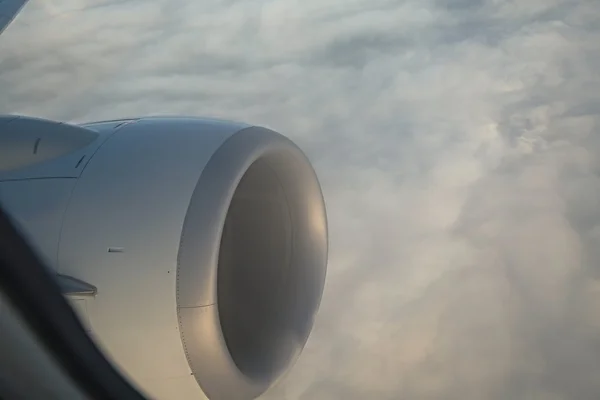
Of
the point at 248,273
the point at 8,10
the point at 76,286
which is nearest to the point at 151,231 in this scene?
the point at 76,286

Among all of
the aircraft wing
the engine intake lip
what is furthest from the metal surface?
the aircraft wing

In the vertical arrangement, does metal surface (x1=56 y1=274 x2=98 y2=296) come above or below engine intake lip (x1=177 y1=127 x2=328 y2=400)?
above

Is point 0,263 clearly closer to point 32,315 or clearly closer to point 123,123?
point 32,315

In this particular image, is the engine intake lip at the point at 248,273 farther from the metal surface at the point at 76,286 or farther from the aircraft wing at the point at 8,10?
the aircraft wing at the point at 8,10

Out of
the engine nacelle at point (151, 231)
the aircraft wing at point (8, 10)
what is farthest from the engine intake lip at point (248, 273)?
the aircraft wing at point (8, 10)

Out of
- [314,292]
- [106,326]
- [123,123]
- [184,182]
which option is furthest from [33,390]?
[314,292]

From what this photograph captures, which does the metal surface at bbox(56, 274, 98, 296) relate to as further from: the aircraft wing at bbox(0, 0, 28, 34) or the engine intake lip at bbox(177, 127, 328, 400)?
the aircraft wing at bbox(0, 0, 28, 34)

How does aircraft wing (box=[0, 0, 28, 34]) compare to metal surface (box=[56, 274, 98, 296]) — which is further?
aircraft wing (box=[0, 0, 28, 34])
